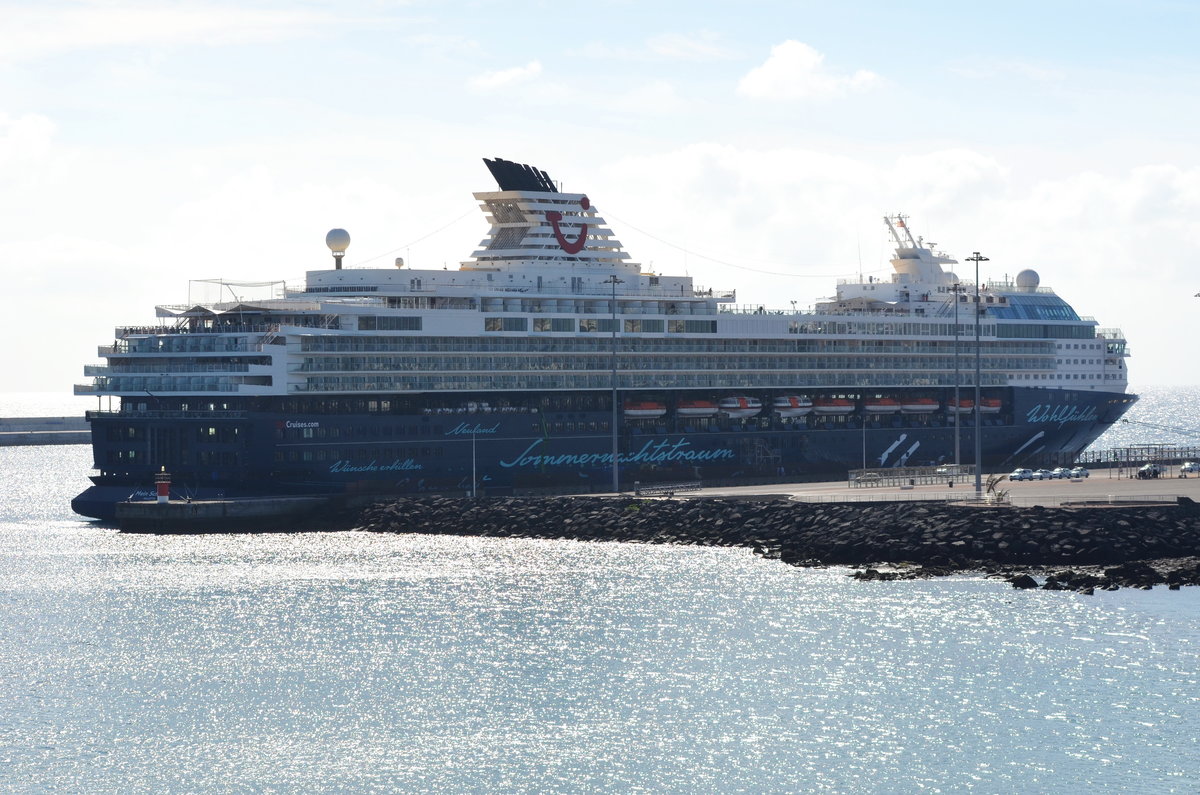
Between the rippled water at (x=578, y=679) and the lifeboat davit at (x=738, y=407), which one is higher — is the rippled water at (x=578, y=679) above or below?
below

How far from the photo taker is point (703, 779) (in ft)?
149

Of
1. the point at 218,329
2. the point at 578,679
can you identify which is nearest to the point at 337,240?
the point at 218,329

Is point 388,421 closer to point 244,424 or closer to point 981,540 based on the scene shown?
point 244,424

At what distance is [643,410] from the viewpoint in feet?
346

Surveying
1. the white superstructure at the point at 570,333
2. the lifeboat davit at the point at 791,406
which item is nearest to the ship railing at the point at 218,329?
the white superstructure at the point at 570,333

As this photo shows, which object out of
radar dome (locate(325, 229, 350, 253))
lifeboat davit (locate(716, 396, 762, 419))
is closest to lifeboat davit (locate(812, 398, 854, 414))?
lifeboat davit (locate(716, 396, 762, 419))

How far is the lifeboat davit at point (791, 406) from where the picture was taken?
112 m

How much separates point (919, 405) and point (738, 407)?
14.6 metres

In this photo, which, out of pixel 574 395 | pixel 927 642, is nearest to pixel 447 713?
pixel 927 642

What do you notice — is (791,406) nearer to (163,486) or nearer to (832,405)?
(832,405)

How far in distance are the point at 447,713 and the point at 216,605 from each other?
1963cm

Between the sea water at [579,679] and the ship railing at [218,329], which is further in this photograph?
the ship railing at [218,329]

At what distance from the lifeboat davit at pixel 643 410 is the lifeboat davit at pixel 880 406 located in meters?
15.9

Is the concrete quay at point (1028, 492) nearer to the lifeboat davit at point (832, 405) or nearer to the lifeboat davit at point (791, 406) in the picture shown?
the lifeboat davit at point (791, 406)
